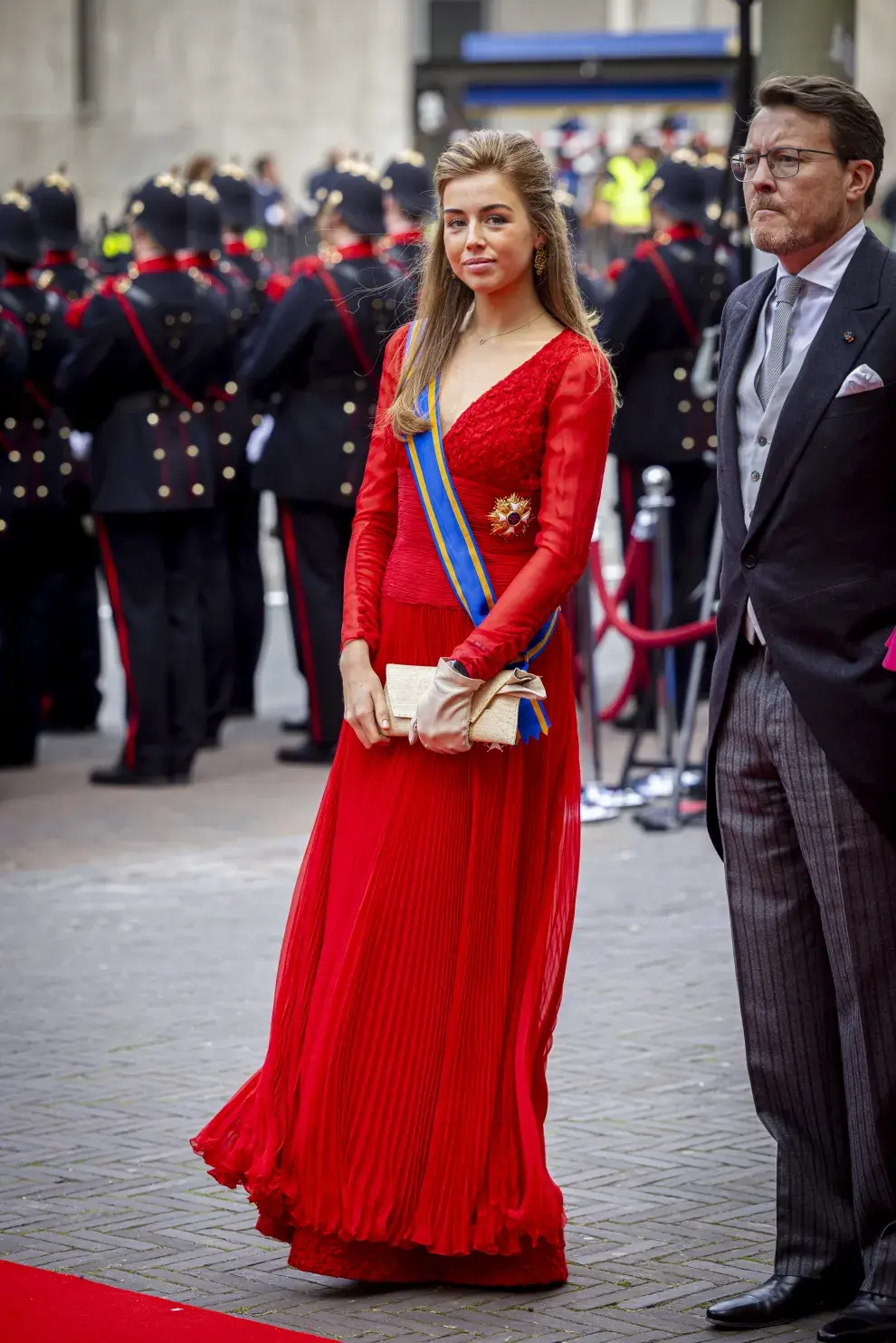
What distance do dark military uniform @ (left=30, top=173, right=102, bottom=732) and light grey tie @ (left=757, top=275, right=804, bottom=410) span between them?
694 centimetres

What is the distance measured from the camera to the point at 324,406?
10477 millimetres

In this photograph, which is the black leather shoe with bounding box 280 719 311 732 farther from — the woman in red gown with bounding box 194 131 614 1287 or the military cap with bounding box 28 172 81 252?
the woman in red gown with bounding box 194 131 614 1287

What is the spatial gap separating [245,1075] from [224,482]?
18.3 feet

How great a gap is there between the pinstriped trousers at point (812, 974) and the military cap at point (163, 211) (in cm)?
608

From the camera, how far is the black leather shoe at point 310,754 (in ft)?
35.4

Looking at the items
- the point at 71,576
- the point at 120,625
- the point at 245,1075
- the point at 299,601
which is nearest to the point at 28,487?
the point at 120,625

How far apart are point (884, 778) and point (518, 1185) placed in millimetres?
996

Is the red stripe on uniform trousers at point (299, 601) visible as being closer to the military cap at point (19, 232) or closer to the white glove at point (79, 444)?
the white glove at point (79, 444)

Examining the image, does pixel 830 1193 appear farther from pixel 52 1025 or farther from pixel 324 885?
pixel 52 1025

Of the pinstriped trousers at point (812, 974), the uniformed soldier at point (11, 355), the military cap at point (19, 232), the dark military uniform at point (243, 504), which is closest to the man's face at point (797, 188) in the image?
the pinstriped trousers at point (812, 974)

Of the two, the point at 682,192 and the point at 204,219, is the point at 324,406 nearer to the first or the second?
the point at 204,219

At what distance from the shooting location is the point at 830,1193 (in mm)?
4215

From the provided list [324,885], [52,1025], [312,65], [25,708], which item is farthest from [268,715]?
[312,65]

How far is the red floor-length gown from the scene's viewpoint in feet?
14.1
